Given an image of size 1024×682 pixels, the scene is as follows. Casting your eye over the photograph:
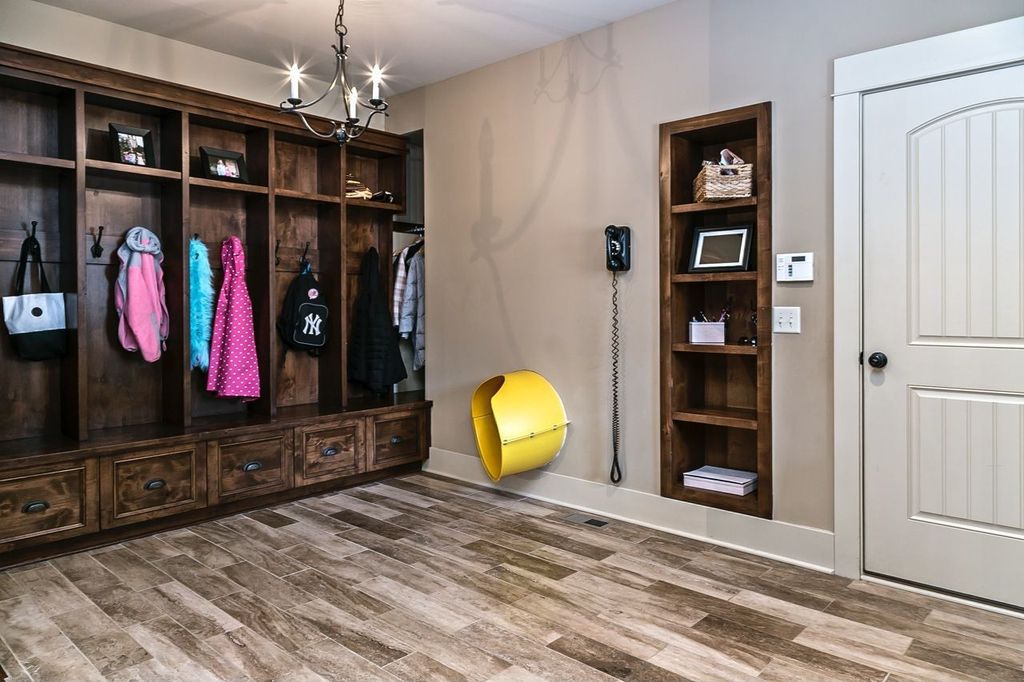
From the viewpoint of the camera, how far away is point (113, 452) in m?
3.49

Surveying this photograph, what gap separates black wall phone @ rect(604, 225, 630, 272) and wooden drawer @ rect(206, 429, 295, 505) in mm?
2167

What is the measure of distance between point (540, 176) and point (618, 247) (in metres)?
0.83

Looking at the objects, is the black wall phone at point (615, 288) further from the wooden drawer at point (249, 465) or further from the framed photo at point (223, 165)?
the framed photo at point (223, 165)

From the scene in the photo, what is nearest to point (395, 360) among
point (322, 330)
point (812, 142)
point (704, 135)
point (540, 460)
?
point (322, 330)

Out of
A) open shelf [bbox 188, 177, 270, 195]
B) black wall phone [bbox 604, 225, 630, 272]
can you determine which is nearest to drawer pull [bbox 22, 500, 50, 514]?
open shelf [bbox 188, 177, 270, 195]

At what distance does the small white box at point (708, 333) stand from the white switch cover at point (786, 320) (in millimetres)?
293

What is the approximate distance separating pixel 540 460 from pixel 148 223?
2.70 m

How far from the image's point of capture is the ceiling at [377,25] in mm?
3727

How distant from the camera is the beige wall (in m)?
3.19

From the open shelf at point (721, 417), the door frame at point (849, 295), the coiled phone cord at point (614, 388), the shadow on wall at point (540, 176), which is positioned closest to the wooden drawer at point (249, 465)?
the shadow on wall at point (540, 176)

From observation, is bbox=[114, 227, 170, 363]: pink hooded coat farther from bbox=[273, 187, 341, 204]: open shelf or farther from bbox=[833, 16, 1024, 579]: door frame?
bbox=[833, 16, 1024, 579]: door frame

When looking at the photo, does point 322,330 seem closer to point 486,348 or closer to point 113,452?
point 486,348

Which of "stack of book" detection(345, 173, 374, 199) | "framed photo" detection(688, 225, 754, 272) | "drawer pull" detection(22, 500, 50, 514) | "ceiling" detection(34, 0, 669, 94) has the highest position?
"ceiling" detection(34, 0, 669, 94)

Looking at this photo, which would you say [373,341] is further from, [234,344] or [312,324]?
[234,344]
